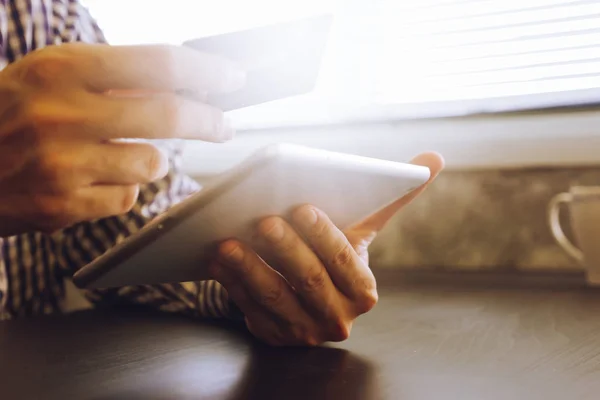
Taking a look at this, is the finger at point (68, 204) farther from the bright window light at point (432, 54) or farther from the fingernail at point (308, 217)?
the bright window light at point (432, 54)

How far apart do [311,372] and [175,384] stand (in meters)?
0.09

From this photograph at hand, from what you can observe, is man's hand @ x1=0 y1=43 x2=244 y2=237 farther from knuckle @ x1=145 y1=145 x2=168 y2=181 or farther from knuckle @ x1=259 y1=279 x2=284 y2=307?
knuckle @ x1=259 y1=279 x2=284 y2=307

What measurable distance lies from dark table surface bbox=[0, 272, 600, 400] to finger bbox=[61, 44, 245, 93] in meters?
0.20

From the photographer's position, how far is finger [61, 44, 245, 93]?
39cm

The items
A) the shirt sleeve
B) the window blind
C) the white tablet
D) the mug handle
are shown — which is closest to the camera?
the white tablet

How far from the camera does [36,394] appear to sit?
397mm

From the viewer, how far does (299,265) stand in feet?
1.54

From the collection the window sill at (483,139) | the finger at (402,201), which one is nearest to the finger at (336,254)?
the finger at (402,201)

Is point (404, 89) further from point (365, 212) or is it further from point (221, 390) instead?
point (221, 390)

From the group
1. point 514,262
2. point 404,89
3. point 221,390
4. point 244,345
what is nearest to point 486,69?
point 404,89

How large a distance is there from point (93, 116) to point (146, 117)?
3 centimetres

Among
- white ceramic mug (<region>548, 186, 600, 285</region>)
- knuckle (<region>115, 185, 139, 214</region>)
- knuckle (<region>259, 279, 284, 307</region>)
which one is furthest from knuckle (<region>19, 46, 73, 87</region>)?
white ceramic mug (<region>548, 186, 600, 285</region>)

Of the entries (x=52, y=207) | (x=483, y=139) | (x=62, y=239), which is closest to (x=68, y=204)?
Result: (x=52, y=207)

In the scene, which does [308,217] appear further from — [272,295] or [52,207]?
[52,207]
